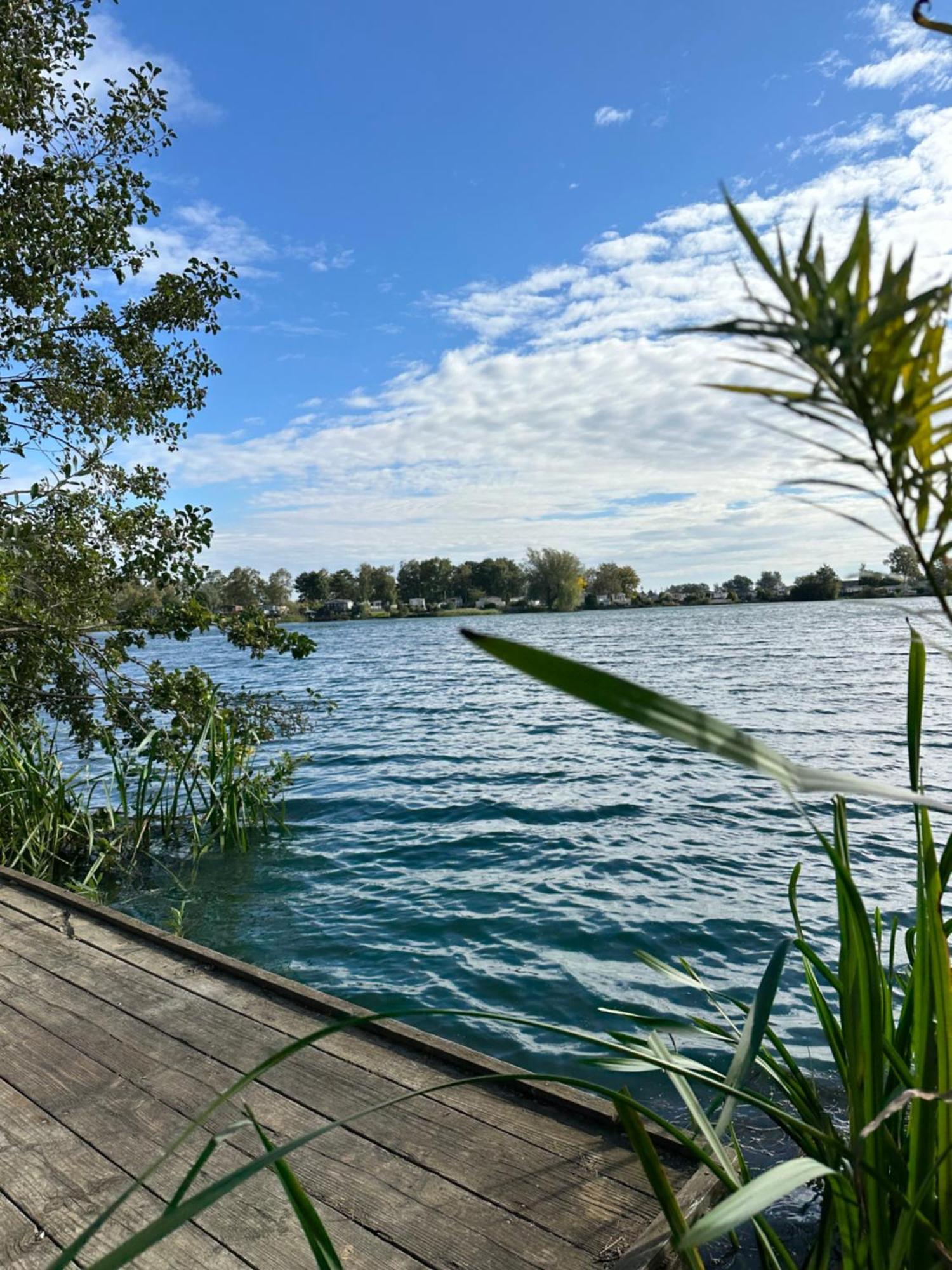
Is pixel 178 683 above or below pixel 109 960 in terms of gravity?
above

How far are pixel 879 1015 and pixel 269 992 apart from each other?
2.79m

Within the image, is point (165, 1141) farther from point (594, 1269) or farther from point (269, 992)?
point (594, 1269)

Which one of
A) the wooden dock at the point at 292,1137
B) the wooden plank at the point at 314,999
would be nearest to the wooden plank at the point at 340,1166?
the wooden dock at the point at 292,1137

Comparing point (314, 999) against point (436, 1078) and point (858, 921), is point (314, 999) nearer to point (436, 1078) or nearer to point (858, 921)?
point (436, 1078)

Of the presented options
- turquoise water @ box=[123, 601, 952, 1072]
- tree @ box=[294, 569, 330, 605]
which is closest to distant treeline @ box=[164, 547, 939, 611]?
tree @ box=[294, 569, 330, 605]

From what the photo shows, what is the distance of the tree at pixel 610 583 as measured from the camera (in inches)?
4035

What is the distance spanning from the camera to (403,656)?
40031mm

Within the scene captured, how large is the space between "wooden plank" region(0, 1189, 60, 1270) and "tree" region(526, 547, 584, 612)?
93.4 m

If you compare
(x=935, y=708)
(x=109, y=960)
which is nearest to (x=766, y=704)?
(x=935, y=708)

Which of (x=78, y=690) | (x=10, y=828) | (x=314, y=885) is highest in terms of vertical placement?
(x=78, y=690)

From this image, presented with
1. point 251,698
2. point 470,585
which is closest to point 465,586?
point 470,585

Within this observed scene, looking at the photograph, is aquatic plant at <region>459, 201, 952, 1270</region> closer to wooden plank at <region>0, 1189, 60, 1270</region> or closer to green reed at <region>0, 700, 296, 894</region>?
wooden plank at <region>0, 1189, 60, 1270</region>

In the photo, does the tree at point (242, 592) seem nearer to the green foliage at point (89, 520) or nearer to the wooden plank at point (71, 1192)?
the green foliage at point (89, 520)

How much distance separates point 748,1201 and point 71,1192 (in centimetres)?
228
